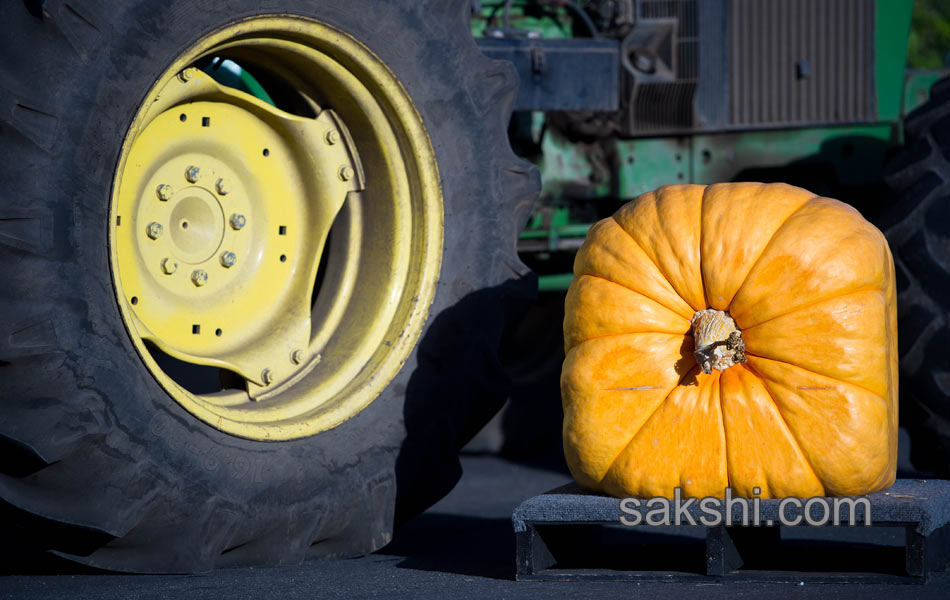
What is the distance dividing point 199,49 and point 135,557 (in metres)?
1.28

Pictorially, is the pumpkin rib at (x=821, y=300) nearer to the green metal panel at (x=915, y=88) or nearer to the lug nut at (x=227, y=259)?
the lug nut at (x=227, y=259)

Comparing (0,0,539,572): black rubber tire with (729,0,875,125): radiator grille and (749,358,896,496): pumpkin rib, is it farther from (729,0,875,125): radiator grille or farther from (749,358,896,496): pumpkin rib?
(729,0,875,125): radiator grille

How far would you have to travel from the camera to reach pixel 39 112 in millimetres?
2789

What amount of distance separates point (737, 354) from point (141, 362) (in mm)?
1473

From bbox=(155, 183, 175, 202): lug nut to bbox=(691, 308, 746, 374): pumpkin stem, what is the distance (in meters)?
1.44

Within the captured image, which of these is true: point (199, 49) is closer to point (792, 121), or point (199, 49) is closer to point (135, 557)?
point (135, 557)

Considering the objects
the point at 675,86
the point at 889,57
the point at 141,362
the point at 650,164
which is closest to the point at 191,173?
the point at 141,362

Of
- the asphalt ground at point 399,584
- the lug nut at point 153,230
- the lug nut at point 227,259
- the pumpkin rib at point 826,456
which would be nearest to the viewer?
the asphalt ground at point 399,584

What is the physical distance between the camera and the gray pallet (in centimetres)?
300

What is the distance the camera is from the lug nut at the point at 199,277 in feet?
11.4

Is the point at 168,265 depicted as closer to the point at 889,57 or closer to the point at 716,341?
the point at 716,341

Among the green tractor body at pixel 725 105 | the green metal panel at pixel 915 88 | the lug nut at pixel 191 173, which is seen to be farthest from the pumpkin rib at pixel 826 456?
the green metal panel at pixel 915 88

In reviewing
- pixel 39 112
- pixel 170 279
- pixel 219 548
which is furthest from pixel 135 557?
pixel 39 112

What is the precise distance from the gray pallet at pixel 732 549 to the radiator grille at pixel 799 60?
109 inches
